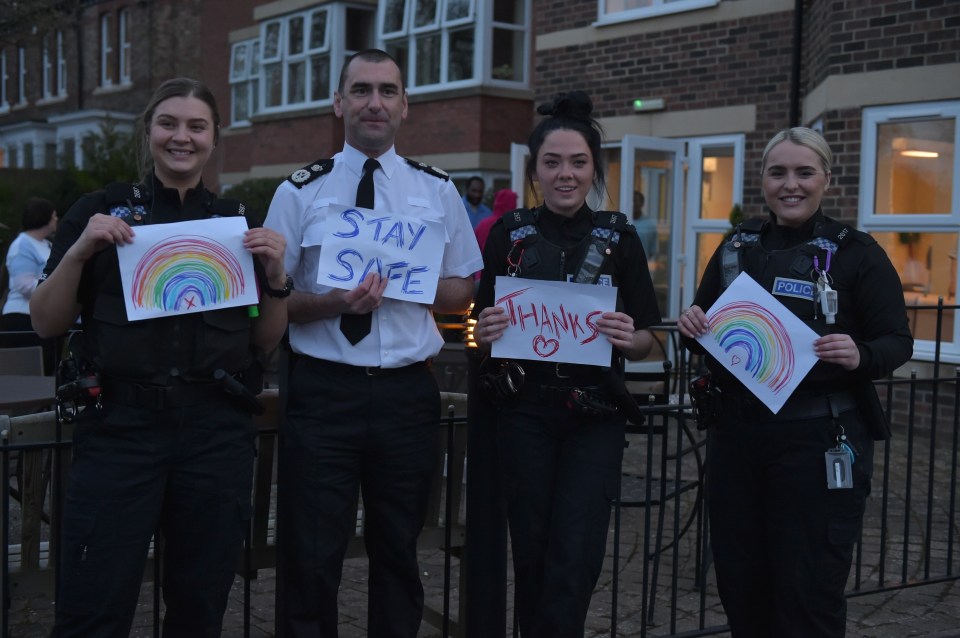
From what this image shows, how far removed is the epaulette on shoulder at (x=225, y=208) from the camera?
3080mm

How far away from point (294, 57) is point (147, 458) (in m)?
19.4

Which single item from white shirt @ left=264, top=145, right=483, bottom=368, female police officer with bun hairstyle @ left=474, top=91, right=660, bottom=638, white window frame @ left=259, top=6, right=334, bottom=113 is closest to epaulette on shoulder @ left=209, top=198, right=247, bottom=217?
white shirt @ left=264, top=145, right=483, bottom=368

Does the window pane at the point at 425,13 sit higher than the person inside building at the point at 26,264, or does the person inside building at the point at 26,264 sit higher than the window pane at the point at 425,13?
the window pane at the point at 425,13

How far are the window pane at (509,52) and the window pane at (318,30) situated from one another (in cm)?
478

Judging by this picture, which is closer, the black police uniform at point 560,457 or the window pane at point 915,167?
the black police uniform at point 560,457

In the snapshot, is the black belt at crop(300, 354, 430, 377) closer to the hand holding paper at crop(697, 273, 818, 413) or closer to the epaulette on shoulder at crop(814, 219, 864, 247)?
the hand holding paper at crop(697, 273, 818, 413)

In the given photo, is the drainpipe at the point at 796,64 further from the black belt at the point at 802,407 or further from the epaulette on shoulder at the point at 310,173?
the epaulette on shoulder at the point at 310,173

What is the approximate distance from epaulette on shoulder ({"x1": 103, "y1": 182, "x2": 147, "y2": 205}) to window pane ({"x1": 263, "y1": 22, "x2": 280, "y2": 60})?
19.8 m

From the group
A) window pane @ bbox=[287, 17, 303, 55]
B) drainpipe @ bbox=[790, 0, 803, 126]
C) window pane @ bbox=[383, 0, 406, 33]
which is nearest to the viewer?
drainpipe @ bbox=[790, 0, 803, 126]

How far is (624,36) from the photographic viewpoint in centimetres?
1208

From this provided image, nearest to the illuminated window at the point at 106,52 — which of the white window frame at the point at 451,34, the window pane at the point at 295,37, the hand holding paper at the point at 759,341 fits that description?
the window pane at the point at 295,37

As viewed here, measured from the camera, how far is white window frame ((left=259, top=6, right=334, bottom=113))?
20.3m

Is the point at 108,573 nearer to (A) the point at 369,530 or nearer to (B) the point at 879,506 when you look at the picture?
(A) the point at 369,530

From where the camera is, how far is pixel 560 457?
323 cm
